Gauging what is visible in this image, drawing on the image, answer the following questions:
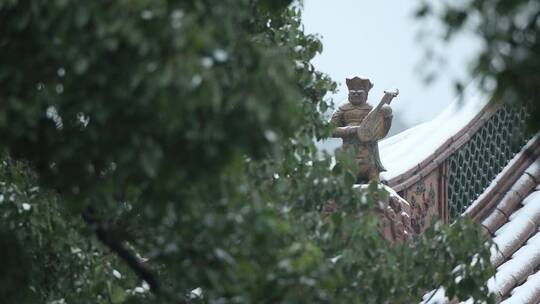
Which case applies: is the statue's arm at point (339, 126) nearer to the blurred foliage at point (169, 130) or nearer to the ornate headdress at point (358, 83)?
the ornate headdress at point (358, 83)

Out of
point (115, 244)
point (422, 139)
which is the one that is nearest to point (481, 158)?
point (422, 139)

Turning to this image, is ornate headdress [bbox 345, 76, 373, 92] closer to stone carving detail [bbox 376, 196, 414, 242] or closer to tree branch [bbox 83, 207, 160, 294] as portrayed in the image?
stone carving detail [bbox 376, 196, 414, 242]

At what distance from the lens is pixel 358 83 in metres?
16.5

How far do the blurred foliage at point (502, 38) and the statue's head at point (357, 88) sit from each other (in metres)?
7.43

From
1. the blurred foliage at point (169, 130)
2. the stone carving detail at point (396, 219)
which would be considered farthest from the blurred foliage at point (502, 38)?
the stone carving detail at point (396, 219)

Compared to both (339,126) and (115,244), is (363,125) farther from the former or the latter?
(115,244)

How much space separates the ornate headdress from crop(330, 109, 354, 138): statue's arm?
0.22 m

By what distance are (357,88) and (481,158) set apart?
104 inches

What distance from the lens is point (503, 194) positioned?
18.7 meters

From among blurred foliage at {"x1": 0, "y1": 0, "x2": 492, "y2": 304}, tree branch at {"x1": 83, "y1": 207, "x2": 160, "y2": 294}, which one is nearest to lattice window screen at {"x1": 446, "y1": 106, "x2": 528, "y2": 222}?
blurred foliage at {"x1": 0, "y1": 0, "x2": 492, "y2": 304}

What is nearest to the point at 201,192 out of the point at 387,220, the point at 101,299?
the point at 101,299

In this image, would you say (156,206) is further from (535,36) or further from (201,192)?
(535,36)

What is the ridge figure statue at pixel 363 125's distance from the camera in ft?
52.8

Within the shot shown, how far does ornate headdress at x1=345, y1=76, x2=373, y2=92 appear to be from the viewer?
16.4m
